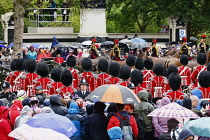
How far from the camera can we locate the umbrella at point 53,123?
8047 mm

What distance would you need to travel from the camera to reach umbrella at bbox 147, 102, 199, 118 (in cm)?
921

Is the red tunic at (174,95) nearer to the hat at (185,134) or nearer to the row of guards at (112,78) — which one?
the row of guards at (112,78)

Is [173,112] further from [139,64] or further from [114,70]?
[139,64]

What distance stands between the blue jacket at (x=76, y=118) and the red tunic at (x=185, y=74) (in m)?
8.19

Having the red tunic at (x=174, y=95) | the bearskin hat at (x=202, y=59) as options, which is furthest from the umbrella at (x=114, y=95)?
the bearskin hat at (x=202, y=59)

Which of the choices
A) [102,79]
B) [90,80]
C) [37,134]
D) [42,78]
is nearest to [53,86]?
[42,78]

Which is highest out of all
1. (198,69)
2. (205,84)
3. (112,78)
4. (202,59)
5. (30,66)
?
(202,59)

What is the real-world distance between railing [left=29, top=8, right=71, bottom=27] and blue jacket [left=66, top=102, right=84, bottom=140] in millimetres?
21072

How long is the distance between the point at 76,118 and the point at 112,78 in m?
7.51

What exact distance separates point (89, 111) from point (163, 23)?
86.1 ft

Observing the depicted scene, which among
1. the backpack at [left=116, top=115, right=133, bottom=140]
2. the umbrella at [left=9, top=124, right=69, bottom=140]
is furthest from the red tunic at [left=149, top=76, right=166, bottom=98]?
the umbrella at [left=9, top=124, right=69, bottom=140]

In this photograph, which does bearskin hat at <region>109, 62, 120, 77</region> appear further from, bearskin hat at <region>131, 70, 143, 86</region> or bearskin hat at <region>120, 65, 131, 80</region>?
bearskin hat at <region>131, 70, 143, 86</region>

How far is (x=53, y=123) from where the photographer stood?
810cm

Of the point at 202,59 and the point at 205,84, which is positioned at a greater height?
the point at 202,59
